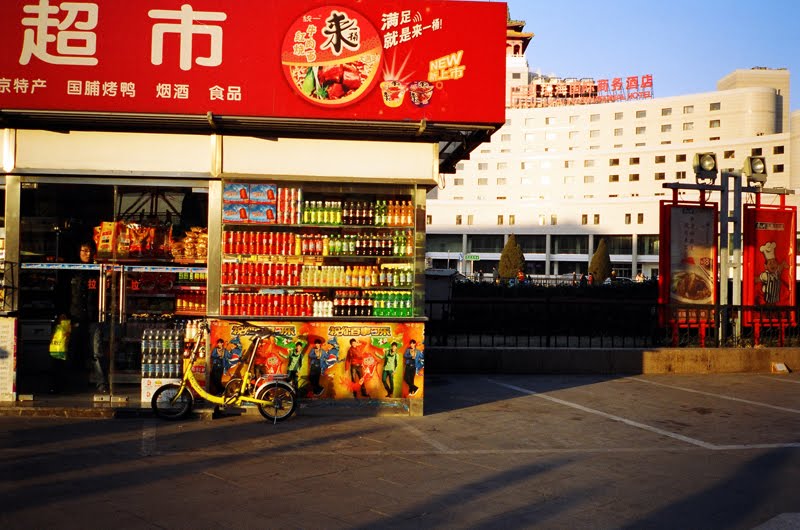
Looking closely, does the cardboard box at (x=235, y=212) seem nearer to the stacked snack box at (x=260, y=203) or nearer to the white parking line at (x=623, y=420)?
the stacked snack box at (x=260, y=203)

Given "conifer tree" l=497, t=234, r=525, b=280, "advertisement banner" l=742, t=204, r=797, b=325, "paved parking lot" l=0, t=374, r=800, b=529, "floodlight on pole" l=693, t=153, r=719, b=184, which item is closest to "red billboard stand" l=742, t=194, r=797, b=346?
"advertisement banner" l=742, t=204, r=797, b=325

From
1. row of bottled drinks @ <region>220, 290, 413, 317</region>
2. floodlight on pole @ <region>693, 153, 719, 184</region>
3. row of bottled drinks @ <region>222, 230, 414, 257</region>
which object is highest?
floodlight on pole @ <region>693, 153, 719, 184</region>

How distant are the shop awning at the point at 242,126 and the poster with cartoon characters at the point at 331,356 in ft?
8.65

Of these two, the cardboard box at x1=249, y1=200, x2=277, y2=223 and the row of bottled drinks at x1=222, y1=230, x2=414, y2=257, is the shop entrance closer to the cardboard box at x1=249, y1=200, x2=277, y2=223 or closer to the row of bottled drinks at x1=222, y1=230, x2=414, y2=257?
the cardboard box at x1=249, y1=200, x2=277, y2=223

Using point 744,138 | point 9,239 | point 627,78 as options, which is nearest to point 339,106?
point 9,239

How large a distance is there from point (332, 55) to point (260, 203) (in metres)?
2.27

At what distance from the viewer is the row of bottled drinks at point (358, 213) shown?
10.5 m

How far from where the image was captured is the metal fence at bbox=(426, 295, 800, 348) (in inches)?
594

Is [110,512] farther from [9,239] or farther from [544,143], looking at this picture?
[544,143]

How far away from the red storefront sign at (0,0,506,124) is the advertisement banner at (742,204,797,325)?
992 cm

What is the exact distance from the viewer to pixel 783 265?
17.0 metres

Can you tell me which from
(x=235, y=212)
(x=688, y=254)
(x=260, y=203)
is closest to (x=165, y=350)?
(x=235, y=212)

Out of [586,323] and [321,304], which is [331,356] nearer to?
[321,304]

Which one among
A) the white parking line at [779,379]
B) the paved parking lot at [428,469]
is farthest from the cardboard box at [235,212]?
the white parking line at [779,379]
